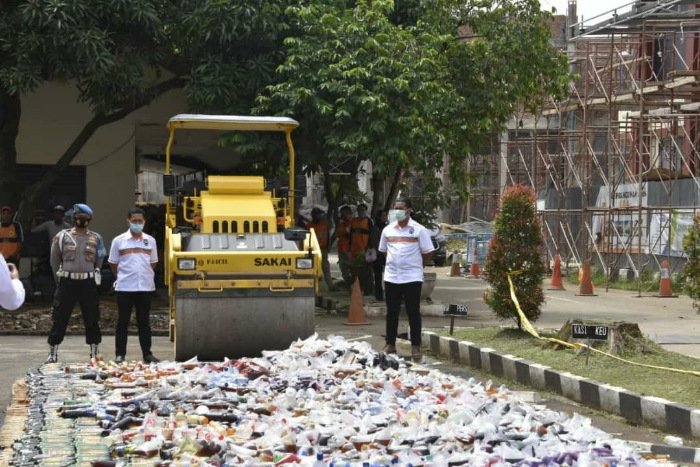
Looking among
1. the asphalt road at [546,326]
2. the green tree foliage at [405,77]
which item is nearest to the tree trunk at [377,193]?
the green tree foliage at [405,77]

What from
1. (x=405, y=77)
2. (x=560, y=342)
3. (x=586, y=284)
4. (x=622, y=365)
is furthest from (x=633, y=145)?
(x=622, y=365)

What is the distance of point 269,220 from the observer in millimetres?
13953

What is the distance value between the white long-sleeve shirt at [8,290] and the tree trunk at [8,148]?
48.9ft

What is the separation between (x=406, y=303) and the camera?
13.7 meters

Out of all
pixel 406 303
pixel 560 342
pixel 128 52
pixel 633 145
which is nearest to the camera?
pixel 560 342

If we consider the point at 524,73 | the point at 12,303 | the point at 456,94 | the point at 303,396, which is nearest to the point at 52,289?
the point at 456,94

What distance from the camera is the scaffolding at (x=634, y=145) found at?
88.5 ft

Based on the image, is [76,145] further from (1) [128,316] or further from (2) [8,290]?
(2) [8,290]

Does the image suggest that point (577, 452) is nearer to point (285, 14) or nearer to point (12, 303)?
point (12, 303)

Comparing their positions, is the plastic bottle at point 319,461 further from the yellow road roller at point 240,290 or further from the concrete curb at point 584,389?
the yellow road roller at point 240,290

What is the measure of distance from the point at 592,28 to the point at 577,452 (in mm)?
22125

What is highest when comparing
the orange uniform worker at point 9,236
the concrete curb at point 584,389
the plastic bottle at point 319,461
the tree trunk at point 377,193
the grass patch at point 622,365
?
the tree trunk at point 377,193

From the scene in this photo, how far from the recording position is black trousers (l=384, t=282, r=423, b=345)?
1359 cm

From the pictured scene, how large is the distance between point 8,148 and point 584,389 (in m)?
13.6
